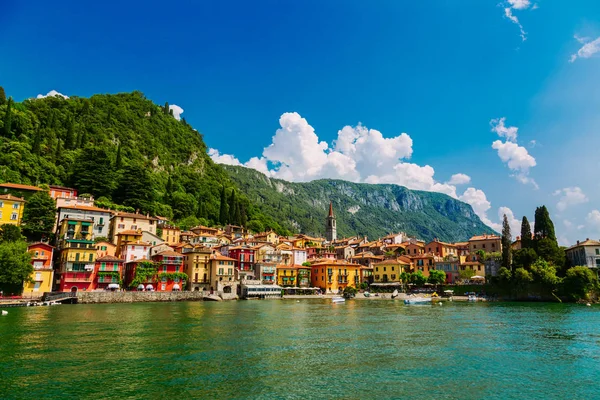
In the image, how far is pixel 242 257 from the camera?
84.4 metres

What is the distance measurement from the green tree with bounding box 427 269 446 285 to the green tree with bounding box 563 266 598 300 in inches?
924

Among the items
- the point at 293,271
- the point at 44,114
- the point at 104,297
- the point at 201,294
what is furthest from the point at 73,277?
the point at 44,114

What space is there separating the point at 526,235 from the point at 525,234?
27 cm

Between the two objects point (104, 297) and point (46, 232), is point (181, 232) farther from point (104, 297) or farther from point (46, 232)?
point (104, 297)

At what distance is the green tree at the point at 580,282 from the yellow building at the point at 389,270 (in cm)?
3313

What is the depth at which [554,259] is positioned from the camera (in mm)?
69688

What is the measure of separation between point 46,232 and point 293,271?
4704 centimetres

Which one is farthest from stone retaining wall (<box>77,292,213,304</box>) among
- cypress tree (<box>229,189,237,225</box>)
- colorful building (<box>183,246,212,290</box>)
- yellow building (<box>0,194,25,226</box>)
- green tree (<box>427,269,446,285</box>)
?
cypress tree (<box>229,189,237,225</box>)

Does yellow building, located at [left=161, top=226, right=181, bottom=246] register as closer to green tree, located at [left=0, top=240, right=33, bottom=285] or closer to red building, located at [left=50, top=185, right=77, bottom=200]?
red building, located at [left=50, top=185, right=77, bottom=200]

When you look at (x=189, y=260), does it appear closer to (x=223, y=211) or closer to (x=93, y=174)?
(x=93, y=174)

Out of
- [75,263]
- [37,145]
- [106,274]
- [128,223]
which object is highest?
[37,145]

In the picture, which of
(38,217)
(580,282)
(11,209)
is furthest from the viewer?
(38,217)

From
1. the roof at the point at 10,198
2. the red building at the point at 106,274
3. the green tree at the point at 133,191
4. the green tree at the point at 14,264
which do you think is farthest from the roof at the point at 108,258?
the green tree at the point at 133,191

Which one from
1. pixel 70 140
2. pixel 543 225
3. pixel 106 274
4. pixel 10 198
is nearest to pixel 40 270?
pixel 106 274
